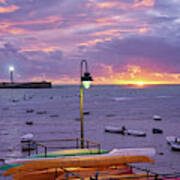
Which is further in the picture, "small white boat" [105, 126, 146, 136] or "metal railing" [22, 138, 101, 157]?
"small white boat" [105, 126, 146, 136]

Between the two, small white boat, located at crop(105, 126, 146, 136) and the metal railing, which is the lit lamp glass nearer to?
the metal railing

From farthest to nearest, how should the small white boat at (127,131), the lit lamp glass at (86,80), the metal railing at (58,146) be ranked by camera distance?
the small white boat at (127,131) < the metal railing at (58,146) < the lit lamp glass at (86,80)

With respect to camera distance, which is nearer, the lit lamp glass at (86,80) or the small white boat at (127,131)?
the lit lamp glass at (86,80)

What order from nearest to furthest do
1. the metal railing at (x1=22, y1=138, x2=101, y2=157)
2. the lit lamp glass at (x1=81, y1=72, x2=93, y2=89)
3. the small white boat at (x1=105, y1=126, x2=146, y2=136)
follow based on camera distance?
the lit lamp glass at (x1=81, y1=72, x2=93, y2=89) < the metal railing at (x1=22, y1=138, x2=101, y2=157) < the small white boat at (x1=105, y1=126, x2=146, y2=136)

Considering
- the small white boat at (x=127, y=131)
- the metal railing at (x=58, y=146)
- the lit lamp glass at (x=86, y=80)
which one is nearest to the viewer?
the lit lamp glass at (x=86, y=80)

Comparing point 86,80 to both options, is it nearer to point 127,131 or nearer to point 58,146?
point 58,146

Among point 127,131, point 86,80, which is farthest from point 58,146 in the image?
point 86,80

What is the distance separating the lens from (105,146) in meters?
36.0

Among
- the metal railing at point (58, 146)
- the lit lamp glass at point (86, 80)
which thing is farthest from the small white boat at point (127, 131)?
the lit lamp glass at point (86, 80)

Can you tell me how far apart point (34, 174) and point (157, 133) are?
35406 millimetres

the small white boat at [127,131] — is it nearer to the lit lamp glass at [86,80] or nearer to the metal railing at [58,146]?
the metal railing at [58,146]

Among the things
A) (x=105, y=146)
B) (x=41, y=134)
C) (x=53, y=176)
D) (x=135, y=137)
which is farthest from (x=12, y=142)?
(x=53, y=176)

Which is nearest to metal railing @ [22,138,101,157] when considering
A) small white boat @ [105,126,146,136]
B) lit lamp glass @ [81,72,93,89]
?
lit lamp glass @ [81,72,93,89]

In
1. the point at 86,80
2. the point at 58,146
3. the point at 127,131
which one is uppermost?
the point at 86,80
